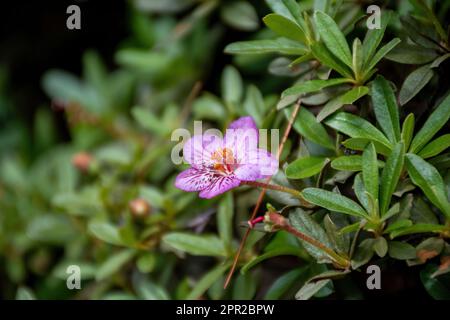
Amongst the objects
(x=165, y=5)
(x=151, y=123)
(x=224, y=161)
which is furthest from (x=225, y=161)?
(x=165, y=5)

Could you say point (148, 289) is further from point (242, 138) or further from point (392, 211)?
point (392, 211)

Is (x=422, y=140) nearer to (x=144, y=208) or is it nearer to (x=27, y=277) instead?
(x=144, y=208)

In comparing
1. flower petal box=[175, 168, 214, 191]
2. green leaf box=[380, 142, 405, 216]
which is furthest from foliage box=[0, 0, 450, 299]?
flower petal box=[175, 168, 214, 191]

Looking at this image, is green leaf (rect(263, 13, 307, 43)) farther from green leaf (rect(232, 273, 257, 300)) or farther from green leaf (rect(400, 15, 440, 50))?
green leaf (rect(232, 273, 257, 300))

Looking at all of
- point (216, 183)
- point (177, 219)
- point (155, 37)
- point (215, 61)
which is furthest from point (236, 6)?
point (216, 183)

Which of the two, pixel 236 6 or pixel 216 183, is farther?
pixel 236 6

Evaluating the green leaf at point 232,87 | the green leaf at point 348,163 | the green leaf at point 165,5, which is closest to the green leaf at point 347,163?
the green leaf at point 348,163

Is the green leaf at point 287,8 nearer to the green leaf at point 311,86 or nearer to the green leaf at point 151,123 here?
the green leaf at point 311,86
